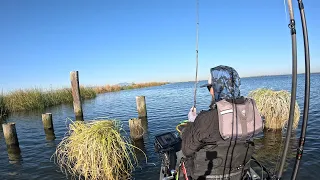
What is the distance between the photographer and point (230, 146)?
117 inches

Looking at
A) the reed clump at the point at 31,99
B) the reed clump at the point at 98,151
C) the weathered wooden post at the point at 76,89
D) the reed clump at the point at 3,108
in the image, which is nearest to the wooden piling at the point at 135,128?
the reed clump at the point at 98,151

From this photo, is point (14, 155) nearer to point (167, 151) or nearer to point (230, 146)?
point (167, 151)

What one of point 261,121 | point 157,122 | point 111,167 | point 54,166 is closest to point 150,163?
point 111,167

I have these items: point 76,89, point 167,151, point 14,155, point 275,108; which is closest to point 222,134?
A: point 167,151

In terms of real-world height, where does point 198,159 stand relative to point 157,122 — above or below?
above

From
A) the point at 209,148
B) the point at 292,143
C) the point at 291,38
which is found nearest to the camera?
the point at 291,38

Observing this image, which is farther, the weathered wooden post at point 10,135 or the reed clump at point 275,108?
the weathered wooden post at point 10,135

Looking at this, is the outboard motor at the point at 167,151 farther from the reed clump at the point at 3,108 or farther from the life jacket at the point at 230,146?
the reed clump at the point at 3,108

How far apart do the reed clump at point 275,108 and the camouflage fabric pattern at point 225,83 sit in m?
6.99

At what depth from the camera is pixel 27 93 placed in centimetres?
2178

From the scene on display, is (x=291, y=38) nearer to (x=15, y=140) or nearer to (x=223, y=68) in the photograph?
(x=223, y=68)

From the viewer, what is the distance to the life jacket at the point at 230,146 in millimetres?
2822

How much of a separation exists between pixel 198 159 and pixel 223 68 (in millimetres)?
1232

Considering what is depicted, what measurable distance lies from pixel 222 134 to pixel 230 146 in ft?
0.92
